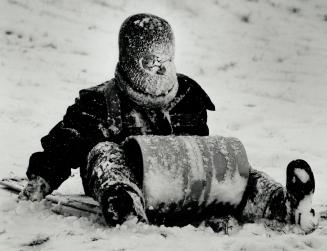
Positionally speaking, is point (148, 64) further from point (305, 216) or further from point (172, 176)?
point (305, 216)

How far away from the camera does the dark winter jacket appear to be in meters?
3.01

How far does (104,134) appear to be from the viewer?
2.98 meters

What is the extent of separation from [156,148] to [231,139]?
0.48 metres

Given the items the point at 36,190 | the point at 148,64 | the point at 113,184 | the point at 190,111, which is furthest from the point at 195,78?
the point at 113,184

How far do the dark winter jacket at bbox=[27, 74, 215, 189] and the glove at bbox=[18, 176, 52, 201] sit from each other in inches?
1.3

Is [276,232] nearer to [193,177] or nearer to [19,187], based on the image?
[193,177]

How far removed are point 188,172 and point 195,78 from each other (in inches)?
205

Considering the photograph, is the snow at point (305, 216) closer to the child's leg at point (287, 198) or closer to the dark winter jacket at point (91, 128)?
the child's leg at point (287, 198)

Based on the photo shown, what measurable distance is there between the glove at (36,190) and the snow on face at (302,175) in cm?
147

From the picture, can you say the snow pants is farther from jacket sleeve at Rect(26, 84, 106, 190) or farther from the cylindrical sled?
jacket sleeve at Rect(26, 84, 106, 190)

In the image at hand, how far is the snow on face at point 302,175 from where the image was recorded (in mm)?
2383

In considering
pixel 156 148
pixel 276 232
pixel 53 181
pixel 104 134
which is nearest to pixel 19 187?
pixel 53 181

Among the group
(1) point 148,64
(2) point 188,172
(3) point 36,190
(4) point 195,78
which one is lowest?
(3) point 36,190

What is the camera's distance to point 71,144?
3.04 metres
